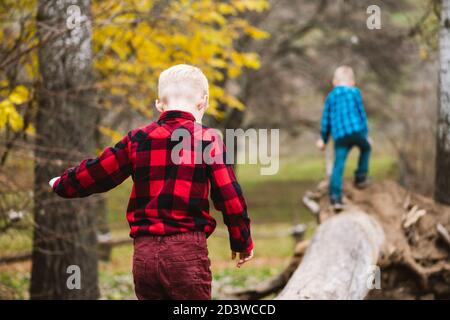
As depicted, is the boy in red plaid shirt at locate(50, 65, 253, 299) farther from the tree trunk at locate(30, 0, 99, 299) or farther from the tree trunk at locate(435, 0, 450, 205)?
the tree trunk at locate(435, 0, 450, 205)

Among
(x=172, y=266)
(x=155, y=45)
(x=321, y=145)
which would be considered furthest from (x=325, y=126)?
(x=172, y=266)

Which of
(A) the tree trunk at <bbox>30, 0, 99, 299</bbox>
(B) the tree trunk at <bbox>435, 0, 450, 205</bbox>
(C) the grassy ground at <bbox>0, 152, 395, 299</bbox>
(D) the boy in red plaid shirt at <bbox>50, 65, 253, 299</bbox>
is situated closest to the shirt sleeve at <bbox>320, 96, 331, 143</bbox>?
(B) the tree trunk at <bbox>435, 0, 450, 205</bbox>

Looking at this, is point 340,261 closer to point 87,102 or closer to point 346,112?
point 346,112

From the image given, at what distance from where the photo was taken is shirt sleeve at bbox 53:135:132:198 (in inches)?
116

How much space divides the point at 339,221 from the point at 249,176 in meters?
30.3

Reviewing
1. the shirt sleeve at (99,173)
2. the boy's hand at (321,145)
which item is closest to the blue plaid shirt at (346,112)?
the boy's hand at (321,145)

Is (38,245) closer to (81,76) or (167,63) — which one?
(81,76)

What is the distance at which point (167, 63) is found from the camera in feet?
26.6

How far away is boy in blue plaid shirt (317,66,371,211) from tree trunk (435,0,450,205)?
0.99m

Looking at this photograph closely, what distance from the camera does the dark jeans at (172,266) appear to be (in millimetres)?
2789

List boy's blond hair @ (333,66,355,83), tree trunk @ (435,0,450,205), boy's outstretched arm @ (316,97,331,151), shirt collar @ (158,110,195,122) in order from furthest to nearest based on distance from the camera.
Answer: tree trunk @ (435,0,450,205)
boy's outstretched arm @ (316,97,331,151)
boy's blond hair @ (333,66,355,83)
shirt collar @ (158,110,195,122)

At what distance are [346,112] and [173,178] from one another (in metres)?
4.33

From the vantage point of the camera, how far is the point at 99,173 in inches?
117
